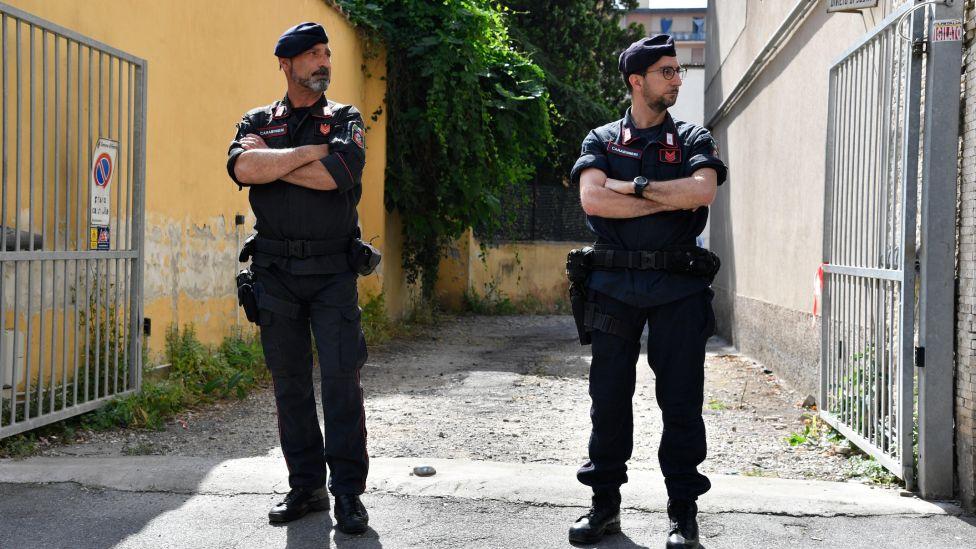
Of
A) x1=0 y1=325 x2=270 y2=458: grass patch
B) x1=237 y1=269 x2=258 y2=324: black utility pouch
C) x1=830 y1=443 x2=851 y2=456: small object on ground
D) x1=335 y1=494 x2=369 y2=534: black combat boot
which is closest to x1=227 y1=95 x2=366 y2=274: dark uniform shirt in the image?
x1=237 y1=269 x2=258 y2=324: black utility pouch

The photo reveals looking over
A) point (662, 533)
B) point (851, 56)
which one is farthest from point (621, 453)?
point (851, 56)

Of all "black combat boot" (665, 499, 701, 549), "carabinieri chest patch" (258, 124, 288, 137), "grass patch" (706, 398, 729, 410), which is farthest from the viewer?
"grass patch" (706, 398, 729, 410)

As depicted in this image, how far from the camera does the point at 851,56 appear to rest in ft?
17.1

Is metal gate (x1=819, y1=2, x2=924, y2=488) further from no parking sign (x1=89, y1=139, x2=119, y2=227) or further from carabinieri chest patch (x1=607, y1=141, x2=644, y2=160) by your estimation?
no parking sign (x1=89, y1=139, x2=119, y2=227)

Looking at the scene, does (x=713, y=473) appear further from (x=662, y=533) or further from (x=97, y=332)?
(x=97, y=332)

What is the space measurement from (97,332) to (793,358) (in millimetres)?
5201

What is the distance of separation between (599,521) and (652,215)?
3.67ft

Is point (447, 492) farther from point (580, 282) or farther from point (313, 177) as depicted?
point (313, 177)

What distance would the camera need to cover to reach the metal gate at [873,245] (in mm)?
4098

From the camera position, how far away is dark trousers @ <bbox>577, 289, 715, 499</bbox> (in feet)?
11.1

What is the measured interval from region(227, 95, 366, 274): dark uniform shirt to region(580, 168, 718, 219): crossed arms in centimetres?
91

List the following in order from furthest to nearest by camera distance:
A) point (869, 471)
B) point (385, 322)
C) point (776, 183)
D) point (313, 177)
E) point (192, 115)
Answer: point (385, 322) < point (776, 183) < point (192, 115) < point (869, 471) < point (313, 177)

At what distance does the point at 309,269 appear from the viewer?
3.56 m

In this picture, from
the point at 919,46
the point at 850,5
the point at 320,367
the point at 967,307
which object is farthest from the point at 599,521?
the point at 850,5
